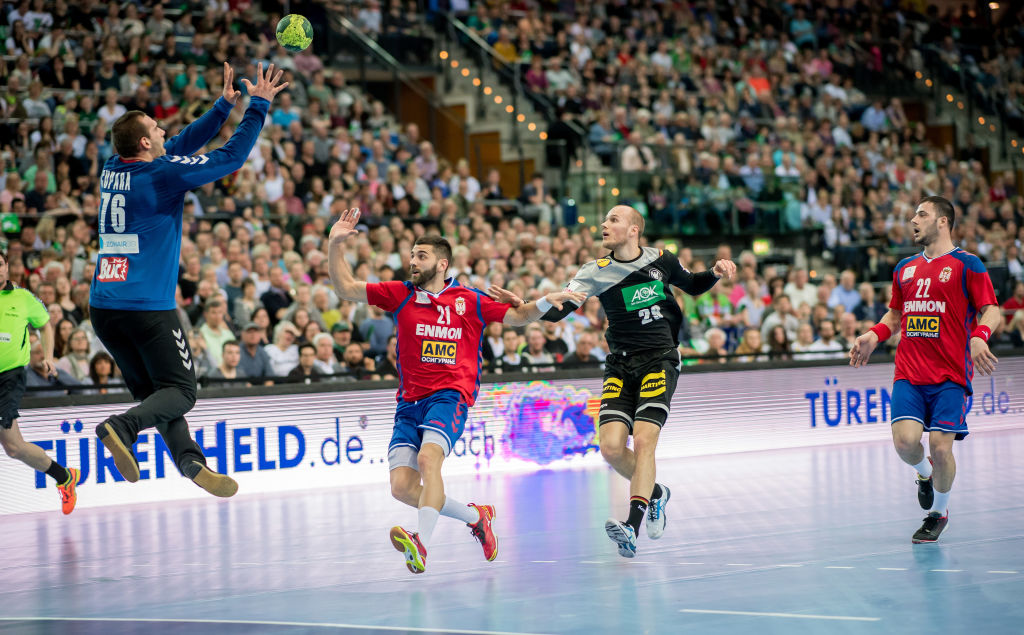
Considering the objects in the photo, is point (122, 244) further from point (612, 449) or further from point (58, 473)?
point (58, 473)

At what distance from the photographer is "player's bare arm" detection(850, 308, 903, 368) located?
8.15 metres

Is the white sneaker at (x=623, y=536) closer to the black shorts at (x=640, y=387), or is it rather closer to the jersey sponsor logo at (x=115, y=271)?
the black shorts at (x=640, y=387)

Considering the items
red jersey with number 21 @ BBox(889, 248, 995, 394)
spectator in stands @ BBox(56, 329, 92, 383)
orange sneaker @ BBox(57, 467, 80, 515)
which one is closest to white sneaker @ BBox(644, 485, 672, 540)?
red jersey with number 21 @ BBox(889, 248, 995, 394)

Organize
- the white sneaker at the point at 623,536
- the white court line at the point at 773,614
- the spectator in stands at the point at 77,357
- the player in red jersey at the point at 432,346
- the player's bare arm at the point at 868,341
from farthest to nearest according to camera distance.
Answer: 1. the spectator in stands at the point at 77,357
2. the player's bare arm at the point at 868,341
3. the player in red jersey at the point at 432,346
4. the white sneaker at the point at 623,536
5. the white court line at the point at 773,614

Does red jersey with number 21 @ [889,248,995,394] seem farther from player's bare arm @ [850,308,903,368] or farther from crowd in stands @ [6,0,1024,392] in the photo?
crowd in stands @ [6,0,1024,392]

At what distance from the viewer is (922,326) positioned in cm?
812

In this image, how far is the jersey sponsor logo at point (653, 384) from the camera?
7.93m

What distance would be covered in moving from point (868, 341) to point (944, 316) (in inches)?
19.6

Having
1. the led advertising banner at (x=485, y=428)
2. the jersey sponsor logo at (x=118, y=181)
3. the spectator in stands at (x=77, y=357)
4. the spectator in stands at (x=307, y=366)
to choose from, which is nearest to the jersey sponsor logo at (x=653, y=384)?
the jersey sponsor logo at (x=118, y=181)

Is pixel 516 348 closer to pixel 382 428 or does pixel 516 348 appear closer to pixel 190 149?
pixel 382 428

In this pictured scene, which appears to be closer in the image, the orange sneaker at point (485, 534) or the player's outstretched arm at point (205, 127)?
the player's outstretched arm at point (205, 127)

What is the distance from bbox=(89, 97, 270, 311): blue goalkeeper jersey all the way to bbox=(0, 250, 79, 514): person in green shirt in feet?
11.2

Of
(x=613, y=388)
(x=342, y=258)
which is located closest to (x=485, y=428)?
(x=613, y=388)

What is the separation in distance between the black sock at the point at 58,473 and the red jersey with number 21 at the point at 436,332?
371 centimetres
